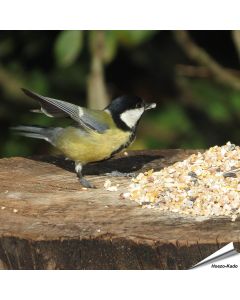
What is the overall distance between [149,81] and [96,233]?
2827 millimetres

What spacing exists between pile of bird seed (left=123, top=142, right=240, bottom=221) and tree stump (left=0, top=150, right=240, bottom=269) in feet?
0.29

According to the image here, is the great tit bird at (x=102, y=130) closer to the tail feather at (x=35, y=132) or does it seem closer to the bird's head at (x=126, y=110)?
the bird's head at (x=126, y=110)

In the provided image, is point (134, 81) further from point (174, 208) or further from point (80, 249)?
point (80, 249)

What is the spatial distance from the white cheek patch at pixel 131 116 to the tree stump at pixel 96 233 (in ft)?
1.58

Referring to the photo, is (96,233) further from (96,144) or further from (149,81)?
(149,81)

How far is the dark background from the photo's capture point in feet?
17.8

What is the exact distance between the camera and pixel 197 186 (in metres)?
3.73

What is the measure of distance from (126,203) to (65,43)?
60.9 inches

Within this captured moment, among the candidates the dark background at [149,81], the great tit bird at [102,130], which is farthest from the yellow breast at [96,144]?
the dark background at [149,81]

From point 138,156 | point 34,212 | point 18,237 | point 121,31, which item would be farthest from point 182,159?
point 18,237

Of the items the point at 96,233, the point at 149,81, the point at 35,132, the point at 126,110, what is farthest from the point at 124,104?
the point at 149,81

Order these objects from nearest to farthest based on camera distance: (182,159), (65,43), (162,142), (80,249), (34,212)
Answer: (80,249) → (34,212) → (182,159) → (65,43) → (162,142)

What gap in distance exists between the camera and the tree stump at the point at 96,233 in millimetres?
Answer: 3066

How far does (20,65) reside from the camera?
562cm
